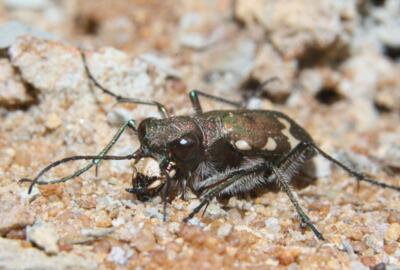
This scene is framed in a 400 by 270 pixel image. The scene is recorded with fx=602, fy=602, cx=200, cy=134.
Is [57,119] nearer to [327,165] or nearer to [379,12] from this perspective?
[327,165]

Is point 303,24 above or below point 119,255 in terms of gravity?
above

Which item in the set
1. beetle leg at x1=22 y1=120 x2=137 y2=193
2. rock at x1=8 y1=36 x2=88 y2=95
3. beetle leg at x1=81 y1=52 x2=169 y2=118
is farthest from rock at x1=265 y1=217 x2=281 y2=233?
rock at x1=8 y1=36 x2=88 y2=95

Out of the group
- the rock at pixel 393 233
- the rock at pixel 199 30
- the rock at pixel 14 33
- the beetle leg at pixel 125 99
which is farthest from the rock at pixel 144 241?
the rock at pixel 199 30

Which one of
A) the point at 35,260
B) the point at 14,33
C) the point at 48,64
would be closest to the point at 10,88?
the point at 48,64

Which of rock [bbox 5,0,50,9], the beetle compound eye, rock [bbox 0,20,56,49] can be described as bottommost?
the beetle compound eye

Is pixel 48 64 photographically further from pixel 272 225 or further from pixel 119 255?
Result: pixel 272 225

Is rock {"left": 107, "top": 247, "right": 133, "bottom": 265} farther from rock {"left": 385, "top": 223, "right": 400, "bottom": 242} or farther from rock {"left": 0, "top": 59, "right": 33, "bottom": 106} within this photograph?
rock {"left": 0, "top": 59, "right": 33, "bottom": 106}

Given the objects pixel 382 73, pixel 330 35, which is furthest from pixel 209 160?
pixel 382 73

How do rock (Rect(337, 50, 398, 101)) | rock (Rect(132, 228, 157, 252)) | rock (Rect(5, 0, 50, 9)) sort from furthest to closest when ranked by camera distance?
rock (Rect(5, 0, 50, 9))
rock (Rect(337, 50, 398, 101))
rock (Rect(132, 228, 157, 252))
